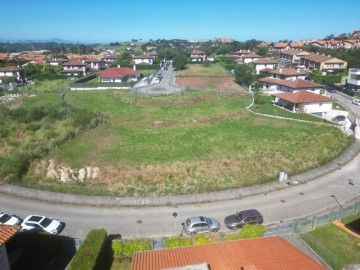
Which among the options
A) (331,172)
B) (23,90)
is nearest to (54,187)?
(331,172)

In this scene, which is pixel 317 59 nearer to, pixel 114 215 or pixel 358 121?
pixel 358 121

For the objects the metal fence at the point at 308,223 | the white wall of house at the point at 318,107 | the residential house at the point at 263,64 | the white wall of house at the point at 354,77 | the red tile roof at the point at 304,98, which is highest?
A: the residential house at the point at 263,64

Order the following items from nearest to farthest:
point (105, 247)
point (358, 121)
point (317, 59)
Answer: point (105, 247), point (358, 121), point (317, 59)

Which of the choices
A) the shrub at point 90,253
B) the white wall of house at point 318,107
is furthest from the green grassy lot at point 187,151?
the shrub at point 90,253

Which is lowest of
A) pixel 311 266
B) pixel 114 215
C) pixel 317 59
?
pixel 114 215

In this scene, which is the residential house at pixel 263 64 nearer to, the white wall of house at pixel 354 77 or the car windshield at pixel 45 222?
the white wall of house at pixel 354 77

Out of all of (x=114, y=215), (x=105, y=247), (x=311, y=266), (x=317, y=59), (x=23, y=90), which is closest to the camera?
(x=311, y=266)

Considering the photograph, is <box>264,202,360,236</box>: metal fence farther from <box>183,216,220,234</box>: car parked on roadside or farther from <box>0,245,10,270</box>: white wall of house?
<box>0,245,10,270</box>: white wall of house
